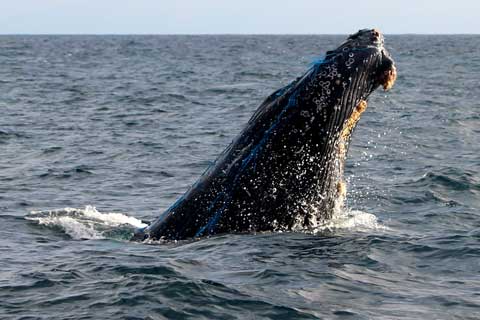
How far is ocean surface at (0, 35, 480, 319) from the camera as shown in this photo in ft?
26.2

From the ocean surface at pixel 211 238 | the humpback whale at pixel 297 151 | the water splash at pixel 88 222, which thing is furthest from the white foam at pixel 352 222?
the water splash at pixel 88 222

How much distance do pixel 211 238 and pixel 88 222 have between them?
3097 mm

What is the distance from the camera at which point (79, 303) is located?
26.0ft

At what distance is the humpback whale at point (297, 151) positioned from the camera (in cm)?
895

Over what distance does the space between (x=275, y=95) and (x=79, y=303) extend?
3006 mm

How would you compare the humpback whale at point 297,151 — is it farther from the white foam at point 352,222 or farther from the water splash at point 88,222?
the water splash at point 88,222

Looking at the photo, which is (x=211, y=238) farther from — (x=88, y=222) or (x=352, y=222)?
(x=88, y=222)

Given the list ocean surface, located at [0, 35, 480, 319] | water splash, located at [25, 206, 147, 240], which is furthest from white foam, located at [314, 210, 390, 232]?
water splash, located at [25, 206, 147, 240]

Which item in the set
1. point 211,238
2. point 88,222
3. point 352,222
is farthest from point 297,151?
point 88,222

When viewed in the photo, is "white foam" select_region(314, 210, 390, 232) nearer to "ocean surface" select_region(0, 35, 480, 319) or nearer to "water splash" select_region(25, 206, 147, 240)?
"ocean surface" select_region(0, 35, 480, 319)

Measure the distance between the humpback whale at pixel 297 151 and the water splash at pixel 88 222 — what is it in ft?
7.23

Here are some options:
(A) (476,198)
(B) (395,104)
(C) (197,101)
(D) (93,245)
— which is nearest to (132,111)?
(C) (197,101)

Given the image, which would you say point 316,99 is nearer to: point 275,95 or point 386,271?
point 275,95

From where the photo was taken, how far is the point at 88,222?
11.9 m
